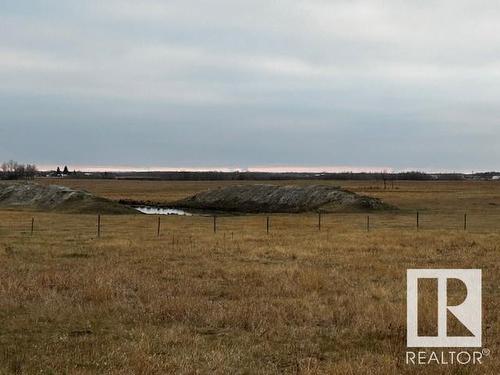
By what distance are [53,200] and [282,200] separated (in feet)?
107

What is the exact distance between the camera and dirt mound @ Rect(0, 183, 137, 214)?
217 ft

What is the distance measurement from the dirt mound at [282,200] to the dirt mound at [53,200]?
20957mm

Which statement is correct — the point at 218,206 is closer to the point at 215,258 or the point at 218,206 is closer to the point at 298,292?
the point at 215,258

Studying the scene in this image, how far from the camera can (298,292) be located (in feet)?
47.3

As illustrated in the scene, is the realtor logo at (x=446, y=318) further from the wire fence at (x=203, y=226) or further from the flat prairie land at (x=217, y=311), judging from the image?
the wire fence at (x=203, y=226)

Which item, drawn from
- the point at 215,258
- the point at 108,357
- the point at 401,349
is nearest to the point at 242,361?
the point at 108,357

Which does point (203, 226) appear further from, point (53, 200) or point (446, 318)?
point (53, 200)

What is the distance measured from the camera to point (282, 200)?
85.2 meters

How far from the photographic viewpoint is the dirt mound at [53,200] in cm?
6600
